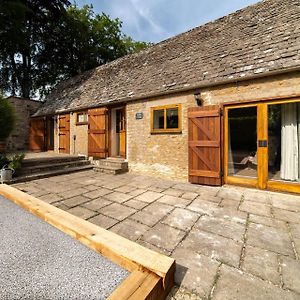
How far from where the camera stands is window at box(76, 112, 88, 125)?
9.16m

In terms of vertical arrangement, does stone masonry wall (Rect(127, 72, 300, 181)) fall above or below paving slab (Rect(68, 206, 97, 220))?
above

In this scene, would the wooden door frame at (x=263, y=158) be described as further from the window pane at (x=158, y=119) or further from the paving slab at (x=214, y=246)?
the paving slab at (x=214, y=246)

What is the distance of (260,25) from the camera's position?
6.02 meters

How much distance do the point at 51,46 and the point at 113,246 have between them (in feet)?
64.3

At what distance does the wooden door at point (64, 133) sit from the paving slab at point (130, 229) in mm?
8010

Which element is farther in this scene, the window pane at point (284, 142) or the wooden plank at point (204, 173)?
the wooden plank at point (204, 173)

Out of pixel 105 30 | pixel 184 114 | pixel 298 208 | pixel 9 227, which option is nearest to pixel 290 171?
pixel 298 208

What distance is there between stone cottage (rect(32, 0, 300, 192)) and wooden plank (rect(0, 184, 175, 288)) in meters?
3.79

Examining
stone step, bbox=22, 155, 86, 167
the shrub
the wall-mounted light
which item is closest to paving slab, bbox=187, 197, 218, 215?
the wall-mounted light

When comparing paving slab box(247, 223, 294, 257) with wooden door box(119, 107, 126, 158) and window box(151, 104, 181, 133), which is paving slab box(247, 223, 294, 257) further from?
wooden door box(119, 107, 126, 158)

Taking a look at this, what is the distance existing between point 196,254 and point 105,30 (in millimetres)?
22591

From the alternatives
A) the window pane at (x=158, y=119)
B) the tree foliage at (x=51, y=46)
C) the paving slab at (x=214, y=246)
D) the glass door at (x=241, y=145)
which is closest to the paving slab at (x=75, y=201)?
the paving slab at (x=214, y=246)

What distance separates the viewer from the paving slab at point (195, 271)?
178 cm

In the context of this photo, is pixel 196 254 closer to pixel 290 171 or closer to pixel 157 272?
pixel 157 272
